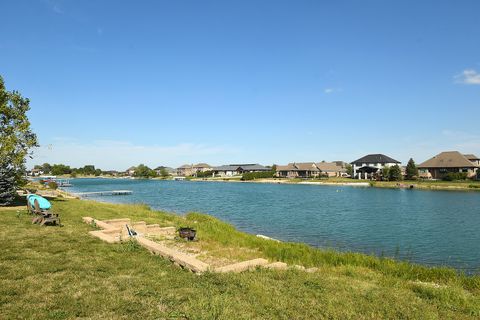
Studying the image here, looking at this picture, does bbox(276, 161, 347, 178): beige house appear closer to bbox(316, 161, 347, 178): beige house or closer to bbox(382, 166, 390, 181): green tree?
bbox(316, 161, 347, 178): beige house

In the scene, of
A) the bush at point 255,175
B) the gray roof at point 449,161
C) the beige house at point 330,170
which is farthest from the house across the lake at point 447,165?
the bush at point 255,175

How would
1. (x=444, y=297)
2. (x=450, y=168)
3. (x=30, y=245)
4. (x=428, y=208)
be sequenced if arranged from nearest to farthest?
(x=444, y=297), (x=30, y=245), (x=428, y=208), (x=450, y=168)

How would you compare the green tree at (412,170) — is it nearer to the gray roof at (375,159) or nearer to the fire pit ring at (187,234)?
the gray roof at (375,159)

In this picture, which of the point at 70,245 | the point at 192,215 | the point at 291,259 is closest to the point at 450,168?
the point at 192,215

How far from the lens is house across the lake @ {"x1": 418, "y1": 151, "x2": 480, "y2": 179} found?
9626cm

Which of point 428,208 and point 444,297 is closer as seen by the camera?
point 444,297

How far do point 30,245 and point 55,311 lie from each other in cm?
666

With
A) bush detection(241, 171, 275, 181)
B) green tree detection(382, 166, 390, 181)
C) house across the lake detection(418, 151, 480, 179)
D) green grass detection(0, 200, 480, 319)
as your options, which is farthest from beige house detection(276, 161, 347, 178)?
green grass detection(0, 200, 480, 319)

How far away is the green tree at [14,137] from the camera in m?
25.6

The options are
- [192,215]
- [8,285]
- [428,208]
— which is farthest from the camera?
[428,208]

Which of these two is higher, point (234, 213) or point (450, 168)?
point (450, 168)

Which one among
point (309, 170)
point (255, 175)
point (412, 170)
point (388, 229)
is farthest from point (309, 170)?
point (388, 229)

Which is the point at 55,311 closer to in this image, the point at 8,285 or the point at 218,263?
the point at 8,285

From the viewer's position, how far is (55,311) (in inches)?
243
